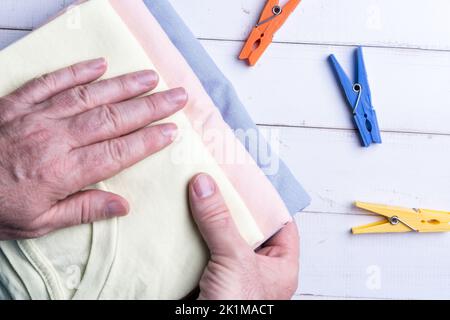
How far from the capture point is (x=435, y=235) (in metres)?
0.82

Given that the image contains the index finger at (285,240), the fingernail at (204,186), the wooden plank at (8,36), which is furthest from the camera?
the wooden plank at (8,36)

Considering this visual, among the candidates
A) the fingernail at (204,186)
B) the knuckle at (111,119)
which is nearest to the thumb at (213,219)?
the fingernail at (204,186)

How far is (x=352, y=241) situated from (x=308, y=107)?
0.75ft

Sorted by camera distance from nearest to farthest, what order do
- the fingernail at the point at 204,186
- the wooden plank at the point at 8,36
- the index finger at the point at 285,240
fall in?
the fingernail at the point at 204,186 → the index finger at the point at 285,240 → the wooden plank at the point at 8,36

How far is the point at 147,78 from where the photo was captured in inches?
23.9

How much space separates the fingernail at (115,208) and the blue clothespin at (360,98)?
1.35 ft

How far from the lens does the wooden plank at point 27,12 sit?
81cm

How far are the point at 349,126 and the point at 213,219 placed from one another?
0.34 metres

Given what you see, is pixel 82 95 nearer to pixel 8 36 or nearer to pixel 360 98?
pixel 8 36

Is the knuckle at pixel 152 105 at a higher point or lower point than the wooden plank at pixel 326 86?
lower

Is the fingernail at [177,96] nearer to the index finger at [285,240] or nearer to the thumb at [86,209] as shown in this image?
the thumb at [86,209]

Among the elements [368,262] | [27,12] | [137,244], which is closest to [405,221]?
[368,262]

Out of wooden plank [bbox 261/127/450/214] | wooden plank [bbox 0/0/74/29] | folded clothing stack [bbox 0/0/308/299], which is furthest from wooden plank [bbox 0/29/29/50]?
wooden plank [bbox 261/127/450/214]

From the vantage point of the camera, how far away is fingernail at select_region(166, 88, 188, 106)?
61 cm
